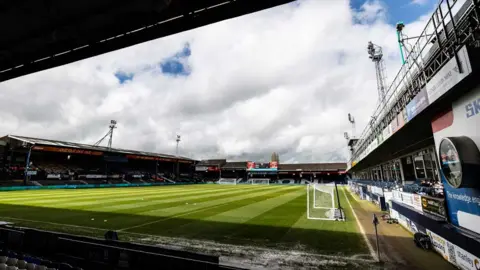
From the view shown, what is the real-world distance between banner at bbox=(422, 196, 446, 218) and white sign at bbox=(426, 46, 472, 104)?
10.7 ft

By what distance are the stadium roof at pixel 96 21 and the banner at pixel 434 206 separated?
22.8ft

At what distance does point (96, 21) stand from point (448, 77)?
7.59 meters

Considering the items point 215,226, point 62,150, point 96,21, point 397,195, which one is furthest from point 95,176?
point 397,195

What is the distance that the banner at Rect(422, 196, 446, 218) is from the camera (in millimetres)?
6762

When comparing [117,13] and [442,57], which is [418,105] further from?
[117,13]

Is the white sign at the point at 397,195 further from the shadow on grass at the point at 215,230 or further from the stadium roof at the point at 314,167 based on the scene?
the stadium roof at the point at 314,167

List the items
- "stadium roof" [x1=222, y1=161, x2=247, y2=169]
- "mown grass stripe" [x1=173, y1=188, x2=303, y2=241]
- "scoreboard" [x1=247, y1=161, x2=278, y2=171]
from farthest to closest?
"stadium roof" [x1=222, y1=161, x2=247, y2=169], "scoreboard" [x1=247, y1=161, x2=278, y2=171], "mown grass stripe" [x1=173, y1=188, x2=303, y2=241]

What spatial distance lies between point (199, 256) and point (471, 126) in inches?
241

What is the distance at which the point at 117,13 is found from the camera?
532cm

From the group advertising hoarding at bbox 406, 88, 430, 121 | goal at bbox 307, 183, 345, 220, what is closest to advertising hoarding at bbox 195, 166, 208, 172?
goal at bbox 307, 183, 345, 220

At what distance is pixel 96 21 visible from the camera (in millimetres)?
A: 5555

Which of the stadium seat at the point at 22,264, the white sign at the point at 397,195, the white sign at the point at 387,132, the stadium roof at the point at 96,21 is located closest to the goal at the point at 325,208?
the white sign at the point at 397,195

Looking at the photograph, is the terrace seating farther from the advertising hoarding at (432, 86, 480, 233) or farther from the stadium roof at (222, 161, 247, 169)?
the stadium roof at (222, 161, 247, 169)

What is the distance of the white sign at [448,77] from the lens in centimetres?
422
